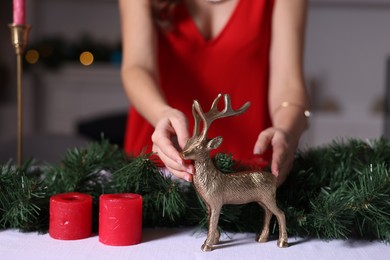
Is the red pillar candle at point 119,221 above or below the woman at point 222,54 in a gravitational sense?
below

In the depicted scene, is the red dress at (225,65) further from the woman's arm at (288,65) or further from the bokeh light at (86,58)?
the bokeh light at (86,58)

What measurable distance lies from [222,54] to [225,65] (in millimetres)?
26

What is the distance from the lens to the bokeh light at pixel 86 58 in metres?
4.42

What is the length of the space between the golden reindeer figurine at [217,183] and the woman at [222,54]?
0.43 metres

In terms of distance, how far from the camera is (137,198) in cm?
73

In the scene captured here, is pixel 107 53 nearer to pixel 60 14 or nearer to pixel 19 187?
pixel 60 14

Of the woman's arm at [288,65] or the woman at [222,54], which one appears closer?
the woman's arm at [288,65]

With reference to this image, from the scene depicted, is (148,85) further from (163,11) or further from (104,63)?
(104,63)

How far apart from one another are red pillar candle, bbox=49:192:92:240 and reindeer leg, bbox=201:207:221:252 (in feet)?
0.51

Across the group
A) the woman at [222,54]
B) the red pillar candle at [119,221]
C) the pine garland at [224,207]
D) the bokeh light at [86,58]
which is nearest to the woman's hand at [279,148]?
the pine garland at [224,207]

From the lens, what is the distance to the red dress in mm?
1304

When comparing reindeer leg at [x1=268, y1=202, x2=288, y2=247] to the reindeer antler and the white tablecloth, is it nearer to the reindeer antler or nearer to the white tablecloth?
the white tablecloth

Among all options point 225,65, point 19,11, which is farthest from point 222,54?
point 19,11

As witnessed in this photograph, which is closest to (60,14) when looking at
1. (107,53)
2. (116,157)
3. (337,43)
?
(107,53)
